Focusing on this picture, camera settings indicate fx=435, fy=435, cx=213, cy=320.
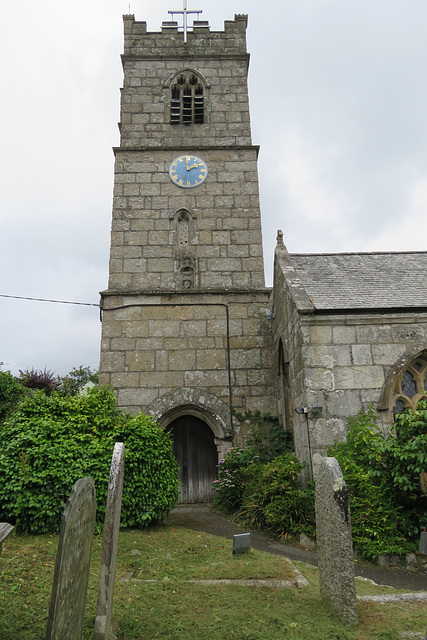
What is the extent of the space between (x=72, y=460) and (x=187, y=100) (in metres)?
11.8

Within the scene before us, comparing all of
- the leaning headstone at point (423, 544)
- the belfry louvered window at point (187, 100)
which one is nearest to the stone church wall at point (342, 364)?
the leaning headstone at point (423, 544)

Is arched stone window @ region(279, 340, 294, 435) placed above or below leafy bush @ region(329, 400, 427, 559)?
above

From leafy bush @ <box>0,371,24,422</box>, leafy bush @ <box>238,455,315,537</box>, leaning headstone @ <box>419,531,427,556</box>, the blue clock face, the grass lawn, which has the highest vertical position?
the blue clock face

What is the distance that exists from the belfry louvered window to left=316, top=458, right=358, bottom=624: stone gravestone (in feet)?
40.8

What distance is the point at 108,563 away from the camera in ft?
11.2

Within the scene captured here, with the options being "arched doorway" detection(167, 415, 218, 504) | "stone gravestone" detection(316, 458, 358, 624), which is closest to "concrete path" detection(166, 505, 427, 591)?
"arched doorway" detection(167, 415, 218, 504)

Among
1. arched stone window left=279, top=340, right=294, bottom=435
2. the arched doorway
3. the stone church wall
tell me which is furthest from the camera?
the arched doorway

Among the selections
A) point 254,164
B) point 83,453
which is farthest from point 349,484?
point 254,164

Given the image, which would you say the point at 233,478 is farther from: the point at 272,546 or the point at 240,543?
the point at 240,543

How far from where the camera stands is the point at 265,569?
5.09 m

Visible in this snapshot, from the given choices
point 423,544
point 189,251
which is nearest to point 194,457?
point 189,251

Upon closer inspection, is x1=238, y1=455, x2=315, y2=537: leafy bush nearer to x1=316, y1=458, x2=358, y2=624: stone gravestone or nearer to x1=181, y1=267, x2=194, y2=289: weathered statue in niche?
x1=316, y1=458, x2=358, y2=624: stone gravestone

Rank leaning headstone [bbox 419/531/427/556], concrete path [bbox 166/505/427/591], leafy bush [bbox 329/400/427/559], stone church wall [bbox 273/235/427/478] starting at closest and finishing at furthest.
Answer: concrete path [bbox 166/505/427/591] < leaning headstone [bbox 419/531/427/556] < leafy bush [bbox 329/400/427/559] < stone church wall [bbox 273/235/427/478]

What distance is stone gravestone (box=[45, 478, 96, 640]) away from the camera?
2.82 metres
